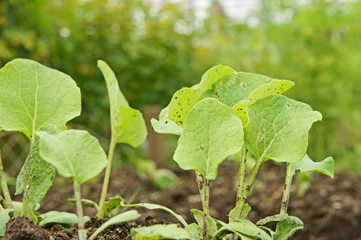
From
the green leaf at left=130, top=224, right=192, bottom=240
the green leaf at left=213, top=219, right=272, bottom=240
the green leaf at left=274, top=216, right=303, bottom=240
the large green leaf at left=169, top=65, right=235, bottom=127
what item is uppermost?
the large green leaf at left=169, top=65, right=235, bottom=127

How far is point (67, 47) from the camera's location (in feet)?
12.7

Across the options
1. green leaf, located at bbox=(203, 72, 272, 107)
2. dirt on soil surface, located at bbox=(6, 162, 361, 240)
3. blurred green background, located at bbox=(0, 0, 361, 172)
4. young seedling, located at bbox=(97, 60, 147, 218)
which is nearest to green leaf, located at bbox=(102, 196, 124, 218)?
young seedling, located at bbox=(97, 60, 147, 218)

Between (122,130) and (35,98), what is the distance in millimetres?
153

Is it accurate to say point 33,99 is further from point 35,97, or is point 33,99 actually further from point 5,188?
point 5,188

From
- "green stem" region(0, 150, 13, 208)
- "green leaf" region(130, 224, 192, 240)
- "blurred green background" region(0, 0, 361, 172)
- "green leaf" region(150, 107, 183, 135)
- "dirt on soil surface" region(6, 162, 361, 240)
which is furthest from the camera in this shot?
"blurred green background" region(0, 0, 361, 172)

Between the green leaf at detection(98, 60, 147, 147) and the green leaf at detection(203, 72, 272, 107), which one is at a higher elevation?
the green leaf at detection(203, 72, 272, 107)

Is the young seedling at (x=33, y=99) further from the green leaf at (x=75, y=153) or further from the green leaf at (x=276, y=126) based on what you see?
the green leaf at (x=276, y=126)

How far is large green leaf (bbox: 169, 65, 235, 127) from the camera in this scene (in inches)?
27.5

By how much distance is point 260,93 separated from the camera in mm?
684

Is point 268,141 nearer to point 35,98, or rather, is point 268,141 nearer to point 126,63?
point 35,98

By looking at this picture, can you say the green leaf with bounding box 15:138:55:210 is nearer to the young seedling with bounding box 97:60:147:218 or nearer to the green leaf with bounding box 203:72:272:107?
the young seedling with bounding box 97:60:147:218

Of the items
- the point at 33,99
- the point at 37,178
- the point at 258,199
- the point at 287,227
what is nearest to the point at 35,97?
the point at 33,99

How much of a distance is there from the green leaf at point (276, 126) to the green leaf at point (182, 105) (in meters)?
0.09

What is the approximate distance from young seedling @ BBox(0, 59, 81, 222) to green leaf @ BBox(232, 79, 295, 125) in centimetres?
26
